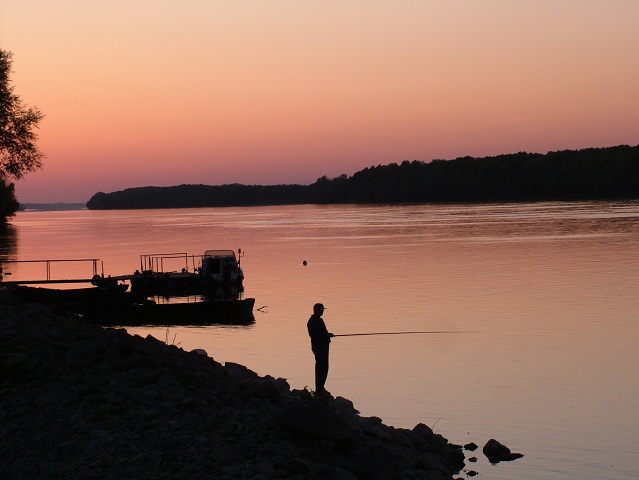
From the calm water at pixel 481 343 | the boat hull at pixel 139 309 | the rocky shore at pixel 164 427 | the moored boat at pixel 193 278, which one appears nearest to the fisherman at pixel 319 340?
the rocky shore at pixel 164 427

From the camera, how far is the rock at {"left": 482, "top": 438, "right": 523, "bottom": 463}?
20.7 m

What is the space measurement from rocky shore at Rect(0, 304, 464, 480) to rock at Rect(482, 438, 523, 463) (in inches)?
45.7

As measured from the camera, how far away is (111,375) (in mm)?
17703

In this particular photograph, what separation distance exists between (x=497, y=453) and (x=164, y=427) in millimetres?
8909

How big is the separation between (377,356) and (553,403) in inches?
355

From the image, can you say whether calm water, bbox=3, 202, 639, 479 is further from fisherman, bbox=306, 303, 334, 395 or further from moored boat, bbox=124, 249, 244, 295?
fisherman, bbox=306, 303, 334, 395

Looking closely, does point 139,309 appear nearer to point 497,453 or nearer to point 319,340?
point 319,340

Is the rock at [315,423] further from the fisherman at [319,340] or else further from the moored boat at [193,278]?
the moored boat at [193,278]

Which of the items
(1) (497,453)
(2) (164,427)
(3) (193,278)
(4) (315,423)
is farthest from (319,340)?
(3) (193,278)

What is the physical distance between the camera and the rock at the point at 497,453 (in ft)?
67.8

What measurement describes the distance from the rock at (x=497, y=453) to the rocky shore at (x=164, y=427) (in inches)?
45.7

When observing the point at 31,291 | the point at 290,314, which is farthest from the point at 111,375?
the point at 31,291

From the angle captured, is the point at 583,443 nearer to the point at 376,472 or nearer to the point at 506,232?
the point at 376,472

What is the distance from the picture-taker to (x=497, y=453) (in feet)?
68.0
